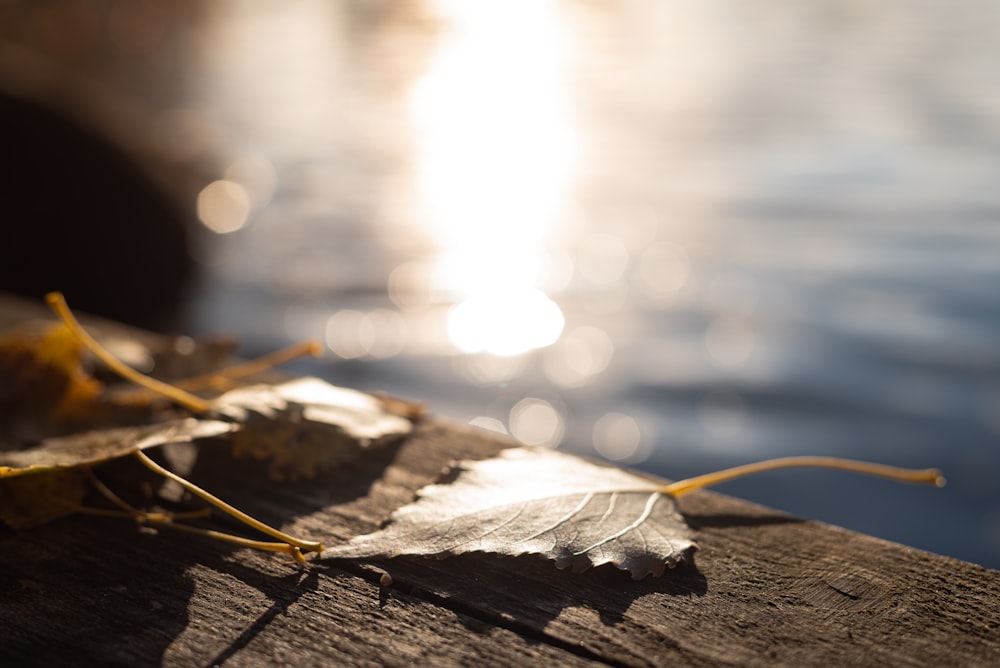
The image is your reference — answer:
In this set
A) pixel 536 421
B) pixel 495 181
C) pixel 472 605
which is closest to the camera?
pixel 472 605

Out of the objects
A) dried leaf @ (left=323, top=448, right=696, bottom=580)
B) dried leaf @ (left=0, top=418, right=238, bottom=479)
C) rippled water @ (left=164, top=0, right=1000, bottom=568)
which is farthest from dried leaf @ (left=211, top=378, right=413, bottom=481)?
rippled water @ (left=164, top=0, right=1000, bottom=568)

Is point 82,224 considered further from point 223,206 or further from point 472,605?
point 472,605

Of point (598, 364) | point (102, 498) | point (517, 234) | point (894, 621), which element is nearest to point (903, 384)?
point (598, 364)

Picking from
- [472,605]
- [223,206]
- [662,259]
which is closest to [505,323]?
[662,259]

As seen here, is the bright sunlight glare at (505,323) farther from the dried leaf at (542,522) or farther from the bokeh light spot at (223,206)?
the dried leaf at (542,522)

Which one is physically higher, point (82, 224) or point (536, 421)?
point (82, 224)

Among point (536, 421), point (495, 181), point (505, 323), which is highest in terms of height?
point (495, 181)
